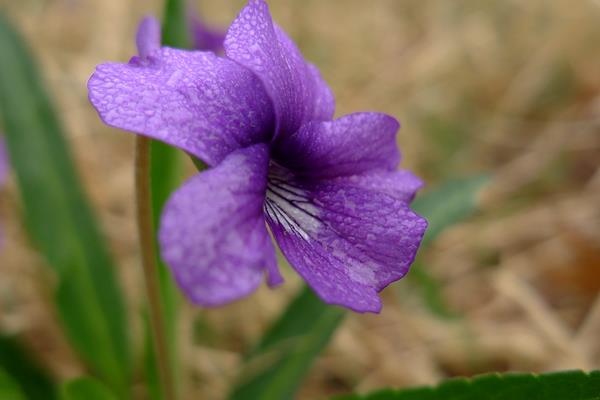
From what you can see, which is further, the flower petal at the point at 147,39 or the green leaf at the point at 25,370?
the green leaf at the point at 25,370

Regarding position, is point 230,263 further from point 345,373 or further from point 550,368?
point 550,368

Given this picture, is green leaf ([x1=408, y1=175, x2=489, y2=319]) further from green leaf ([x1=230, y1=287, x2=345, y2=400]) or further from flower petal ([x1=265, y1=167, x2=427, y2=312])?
flower petal ([x1=265, y1=167, x2=427, y2=312])

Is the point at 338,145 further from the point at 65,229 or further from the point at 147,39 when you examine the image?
the point at 65,229

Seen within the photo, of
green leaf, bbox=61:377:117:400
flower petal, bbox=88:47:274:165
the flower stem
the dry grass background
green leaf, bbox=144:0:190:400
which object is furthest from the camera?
the dry grass background

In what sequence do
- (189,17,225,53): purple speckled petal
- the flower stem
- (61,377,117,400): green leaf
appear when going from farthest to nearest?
(189,17,225,53): purple speckled petal < (61,377,117,400): green leaf < the flower stem

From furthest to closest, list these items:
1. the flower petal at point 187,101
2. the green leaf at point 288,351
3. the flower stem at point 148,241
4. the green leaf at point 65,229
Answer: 1. the green leaf at point 65,229
2. the green leaf at point 288,351
3. the flower stem at point 148,241
4. the flower petal at point 187,101

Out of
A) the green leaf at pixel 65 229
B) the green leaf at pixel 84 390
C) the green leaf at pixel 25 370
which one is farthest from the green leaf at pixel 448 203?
the green leaf at pixel 25 370

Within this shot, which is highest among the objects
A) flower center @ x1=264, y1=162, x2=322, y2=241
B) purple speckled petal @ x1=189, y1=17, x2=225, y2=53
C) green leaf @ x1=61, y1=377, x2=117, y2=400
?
flower center @ x1=264, y1=162, x2=322, y2=241

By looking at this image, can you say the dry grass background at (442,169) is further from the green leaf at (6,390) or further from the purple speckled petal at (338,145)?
the purple speckled petal at (338,145)

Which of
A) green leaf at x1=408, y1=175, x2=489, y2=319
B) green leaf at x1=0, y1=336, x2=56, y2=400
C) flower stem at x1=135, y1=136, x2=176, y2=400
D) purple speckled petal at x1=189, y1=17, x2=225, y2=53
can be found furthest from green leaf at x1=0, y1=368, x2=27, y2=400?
purple speckled petal at x1=189, y1=17, x2=225, y2=53
